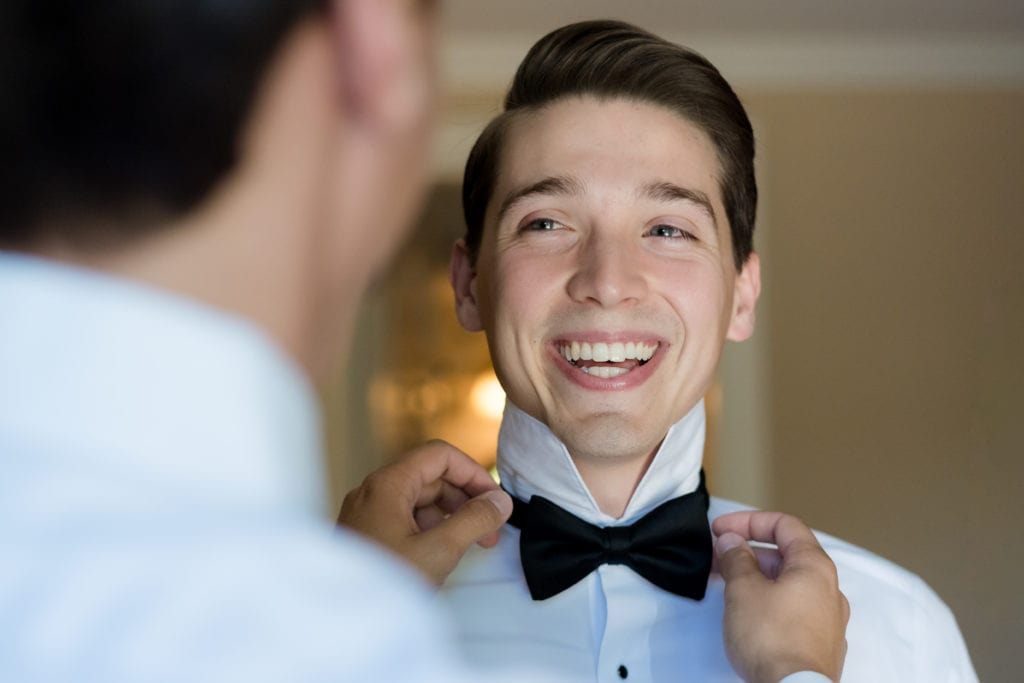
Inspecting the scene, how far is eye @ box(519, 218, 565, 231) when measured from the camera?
166cm

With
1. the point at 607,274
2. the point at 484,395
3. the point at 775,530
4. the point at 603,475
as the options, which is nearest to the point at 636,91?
the point at 607,274

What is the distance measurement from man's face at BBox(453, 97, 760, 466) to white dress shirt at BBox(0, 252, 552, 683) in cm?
103

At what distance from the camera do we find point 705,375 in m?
1.64

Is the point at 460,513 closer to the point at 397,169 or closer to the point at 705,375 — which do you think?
the point at 705,375

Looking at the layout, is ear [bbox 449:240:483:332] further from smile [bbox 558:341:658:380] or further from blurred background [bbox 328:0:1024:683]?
blurred background [bbox 328:0:1024:683]

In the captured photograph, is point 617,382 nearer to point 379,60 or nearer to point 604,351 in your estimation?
point 604,351

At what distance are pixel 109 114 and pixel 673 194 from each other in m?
1.20

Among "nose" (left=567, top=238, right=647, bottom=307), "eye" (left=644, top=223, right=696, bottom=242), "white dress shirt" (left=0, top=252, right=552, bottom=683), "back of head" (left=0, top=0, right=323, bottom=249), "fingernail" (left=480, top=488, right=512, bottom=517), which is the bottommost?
"fingernail" (left=480, top=488, right=512, bottom=517)

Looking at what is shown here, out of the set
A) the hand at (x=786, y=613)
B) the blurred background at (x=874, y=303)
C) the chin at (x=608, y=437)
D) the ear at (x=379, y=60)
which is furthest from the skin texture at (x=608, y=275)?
the blurred background at (x=874, y=303)

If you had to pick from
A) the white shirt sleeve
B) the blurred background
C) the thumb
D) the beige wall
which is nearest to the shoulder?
the white shirt sleeve

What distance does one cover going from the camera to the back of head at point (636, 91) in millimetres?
1717

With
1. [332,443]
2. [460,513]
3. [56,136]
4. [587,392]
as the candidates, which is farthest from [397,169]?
[332,443]

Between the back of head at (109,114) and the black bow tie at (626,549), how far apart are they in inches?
42.0

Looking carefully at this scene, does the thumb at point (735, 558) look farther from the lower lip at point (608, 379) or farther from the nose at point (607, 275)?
the nose at point (607, 275)
